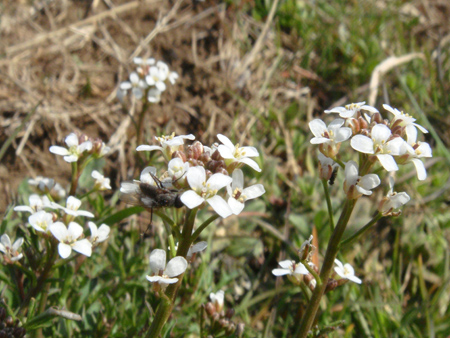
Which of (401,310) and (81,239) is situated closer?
(81,239)

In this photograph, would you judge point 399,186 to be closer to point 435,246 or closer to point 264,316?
point 435,246

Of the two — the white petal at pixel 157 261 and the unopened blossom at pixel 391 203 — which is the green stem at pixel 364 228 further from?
the white petal at pixel 157 261

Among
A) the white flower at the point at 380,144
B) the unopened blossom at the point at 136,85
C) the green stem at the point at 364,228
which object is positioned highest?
the white flower at the point at 380,144

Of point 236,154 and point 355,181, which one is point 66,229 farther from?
point 355,181

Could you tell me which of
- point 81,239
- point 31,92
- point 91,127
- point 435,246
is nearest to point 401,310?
point 435,246

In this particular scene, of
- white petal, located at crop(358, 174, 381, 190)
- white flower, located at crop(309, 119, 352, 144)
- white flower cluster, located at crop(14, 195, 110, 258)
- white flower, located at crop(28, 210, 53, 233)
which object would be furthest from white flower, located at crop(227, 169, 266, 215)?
white flower, located at crop(28, 210, 53, 233)

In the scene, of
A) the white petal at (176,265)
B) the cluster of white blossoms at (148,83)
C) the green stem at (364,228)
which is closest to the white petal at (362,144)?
the green stem at (364,228)
